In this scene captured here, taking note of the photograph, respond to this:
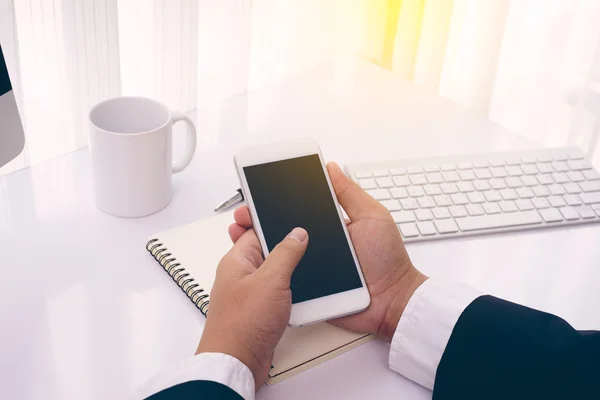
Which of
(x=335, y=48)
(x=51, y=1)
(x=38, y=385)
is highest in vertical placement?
(x=51, y=1)

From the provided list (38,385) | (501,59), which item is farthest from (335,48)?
(38,385)

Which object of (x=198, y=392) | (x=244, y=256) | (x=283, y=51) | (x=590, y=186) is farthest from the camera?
(x=283, y=51)

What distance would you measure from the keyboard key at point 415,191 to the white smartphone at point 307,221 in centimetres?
17

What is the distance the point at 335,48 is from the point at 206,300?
94 centimetres

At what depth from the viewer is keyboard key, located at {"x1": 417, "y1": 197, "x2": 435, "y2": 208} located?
88 centimetres

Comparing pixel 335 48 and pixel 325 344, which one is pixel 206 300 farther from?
pixel 335 48

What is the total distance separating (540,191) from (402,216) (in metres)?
0.22

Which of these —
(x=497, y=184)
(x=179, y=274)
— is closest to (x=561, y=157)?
(x=497, y=184)

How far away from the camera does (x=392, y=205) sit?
34.2 inches

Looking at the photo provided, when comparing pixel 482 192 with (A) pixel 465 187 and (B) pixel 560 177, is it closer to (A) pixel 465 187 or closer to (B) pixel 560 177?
(A) pixel 465 187

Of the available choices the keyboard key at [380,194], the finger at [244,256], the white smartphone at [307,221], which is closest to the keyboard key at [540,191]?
the keyboard key at [380,194]

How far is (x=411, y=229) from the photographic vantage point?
33.3 inches

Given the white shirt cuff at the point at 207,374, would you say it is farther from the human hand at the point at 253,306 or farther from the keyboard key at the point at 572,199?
the keyboard key at the point at 572,199

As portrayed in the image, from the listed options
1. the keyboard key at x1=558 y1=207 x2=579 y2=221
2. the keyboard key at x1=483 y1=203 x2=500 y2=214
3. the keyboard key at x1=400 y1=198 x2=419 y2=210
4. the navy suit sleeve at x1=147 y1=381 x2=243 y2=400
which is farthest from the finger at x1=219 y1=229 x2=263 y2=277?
the keyboard key at x1=558 y1=207 x2=579 y2=221
